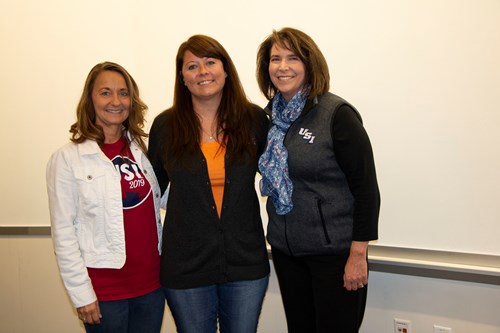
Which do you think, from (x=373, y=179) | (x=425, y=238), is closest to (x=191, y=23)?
(x=373, y=179)

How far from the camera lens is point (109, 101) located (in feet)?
4.99

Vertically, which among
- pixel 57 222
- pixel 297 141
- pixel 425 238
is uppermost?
pixel 297 141

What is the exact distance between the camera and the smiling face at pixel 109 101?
1.52m

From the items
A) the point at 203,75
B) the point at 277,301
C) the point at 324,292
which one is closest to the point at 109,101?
the point at 203,75

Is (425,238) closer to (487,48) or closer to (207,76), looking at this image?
(487,48)

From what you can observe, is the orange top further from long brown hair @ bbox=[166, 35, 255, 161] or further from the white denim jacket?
the white denim jacket

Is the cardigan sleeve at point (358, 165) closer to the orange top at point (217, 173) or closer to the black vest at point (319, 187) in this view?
the black vest at point (319, 187)

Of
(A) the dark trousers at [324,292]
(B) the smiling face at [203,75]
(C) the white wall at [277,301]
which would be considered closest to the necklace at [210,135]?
(B) the smiling face at [203,75]

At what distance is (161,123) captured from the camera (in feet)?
5.31

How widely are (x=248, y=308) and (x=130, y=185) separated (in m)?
0.63

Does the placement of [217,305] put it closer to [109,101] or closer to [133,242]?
[133,242]

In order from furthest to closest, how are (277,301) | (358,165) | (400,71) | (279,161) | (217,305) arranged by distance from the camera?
(277,301)
(400,71)
(217,305)
(279,161)
(358,165)

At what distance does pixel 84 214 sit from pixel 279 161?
28.4 inches

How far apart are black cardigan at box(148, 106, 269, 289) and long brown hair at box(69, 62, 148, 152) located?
0.26m
